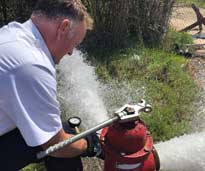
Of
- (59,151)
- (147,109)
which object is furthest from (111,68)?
(59,151)

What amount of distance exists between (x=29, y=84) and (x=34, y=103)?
95mm

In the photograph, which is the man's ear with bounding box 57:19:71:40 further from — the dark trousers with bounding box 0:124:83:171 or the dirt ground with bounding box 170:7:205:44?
the dirt ground with bounding box 170:7:205:44

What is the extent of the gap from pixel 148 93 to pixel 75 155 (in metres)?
2.07

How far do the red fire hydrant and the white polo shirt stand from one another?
1.31 feet

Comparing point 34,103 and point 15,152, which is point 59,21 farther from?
point 15,152

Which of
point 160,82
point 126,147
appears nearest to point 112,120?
point 126,147

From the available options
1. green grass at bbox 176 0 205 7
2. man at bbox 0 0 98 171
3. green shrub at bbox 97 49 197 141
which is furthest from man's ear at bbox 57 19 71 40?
green grass at bbox 176 0 205 7

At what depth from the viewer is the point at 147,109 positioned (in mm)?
2750

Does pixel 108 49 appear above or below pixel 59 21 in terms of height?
below

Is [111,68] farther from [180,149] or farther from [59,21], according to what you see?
[59,21]

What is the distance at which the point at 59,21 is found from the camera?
222cm

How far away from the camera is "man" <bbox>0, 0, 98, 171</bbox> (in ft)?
7.07

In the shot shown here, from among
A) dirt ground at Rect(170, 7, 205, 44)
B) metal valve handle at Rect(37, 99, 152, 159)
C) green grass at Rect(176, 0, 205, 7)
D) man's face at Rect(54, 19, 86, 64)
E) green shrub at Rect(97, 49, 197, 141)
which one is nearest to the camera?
man's face at Rect(54, 19, 86, 64)

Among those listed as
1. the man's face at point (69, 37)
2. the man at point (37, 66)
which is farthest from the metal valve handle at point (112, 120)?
the man's face at point (69, 37)
